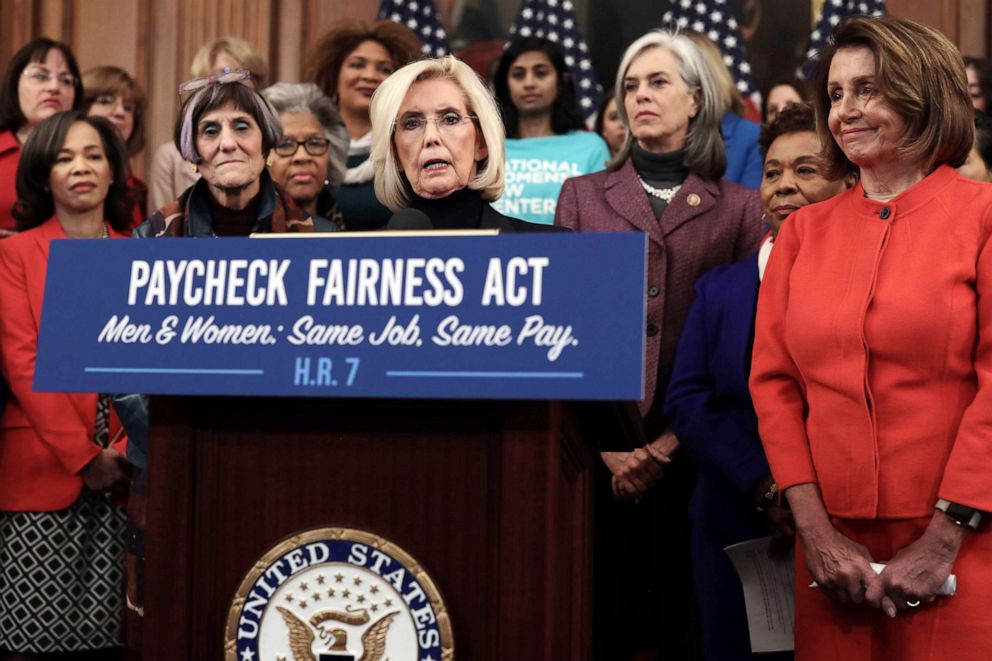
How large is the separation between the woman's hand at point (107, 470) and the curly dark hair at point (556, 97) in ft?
5.70

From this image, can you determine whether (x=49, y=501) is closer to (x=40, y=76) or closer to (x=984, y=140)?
(x=40, y=76)

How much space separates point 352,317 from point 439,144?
94 centimetres

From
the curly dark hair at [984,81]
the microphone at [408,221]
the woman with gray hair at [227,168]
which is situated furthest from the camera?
the curly dark hair at [984,81]

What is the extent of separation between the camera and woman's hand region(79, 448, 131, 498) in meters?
3.31

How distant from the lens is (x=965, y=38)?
5.25 meters

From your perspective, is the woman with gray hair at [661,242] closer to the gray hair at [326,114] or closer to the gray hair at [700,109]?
the gray hair at [700,109]

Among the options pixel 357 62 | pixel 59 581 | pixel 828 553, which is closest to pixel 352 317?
pixel 828 553

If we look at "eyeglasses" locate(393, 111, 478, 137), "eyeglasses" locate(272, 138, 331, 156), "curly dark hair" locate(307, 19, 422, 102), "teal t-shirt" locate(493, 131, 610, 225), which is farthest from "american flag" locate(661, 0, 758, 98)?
"eyeglasses" locate(393, 111, 478, 137)

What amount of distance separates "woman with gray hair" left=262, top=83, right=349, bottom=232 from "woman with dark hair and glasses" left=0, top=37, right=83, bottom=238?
0.80 m

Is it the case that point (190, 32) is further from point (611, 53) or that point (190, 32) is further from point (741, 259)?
point (741, 259)

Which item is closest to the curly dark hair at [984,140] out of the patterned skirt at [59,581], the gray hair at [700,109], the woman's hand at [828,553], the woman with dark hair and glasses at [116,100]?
the gray hair at [700,109]

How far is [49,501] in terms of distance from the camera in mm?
3359

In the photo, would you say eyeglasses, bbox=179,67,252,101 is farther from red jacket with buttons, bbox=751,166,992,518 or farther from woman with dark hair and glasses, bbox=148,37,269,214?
red jacket with buttons, bbox=751,166,992,518

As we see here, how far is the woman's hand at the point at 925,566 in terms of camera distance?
6.46 ft
